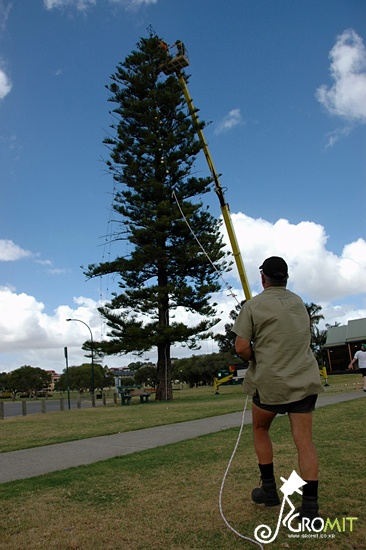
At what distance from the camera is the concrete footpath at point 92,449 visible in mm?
5672

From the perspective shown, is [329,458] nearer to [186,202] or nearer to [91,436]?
[91,436]

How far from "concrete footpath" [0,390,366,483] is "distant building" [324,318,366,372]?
52.8 metres

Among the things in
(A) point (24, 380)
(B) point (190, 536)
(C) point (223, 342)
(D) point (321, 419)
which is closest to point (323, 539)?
(B) point (190, 536)

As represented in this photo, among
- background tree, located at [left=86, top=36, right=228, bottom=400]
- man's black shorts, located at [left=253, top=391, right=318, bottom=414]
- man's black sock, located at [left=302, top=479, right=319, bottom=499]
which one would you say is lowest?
man's black sock, located at [left=302, top=479, right=319, bottom=499]

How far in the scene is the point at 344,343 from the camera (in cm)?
5916

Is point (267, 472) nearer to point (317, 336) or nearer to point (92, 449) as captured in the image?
point (92, 449)

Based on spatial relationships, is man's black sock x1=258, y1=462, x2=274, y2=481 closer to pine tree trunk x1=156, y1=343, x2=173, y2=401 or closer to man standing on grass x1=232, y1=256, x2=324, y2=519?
man standing on grass x1=232, y1=256, x2=324, y2=519

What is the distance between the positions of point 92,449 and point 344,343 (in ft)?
186

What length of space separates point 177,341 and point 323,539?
72.8 feet

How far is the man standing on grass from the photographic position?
3.22 m

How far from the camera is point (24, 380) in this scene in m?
89.0

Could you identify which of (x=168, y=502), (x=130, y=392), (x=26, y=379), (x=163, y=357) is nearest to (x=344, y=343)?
(x=130, y=392)

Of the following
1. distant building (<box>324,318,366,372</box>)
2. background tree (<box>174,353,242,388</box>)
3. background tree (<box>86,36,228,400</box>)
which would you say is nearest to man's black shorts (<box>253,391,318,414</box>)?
background tree (<box>86,36,228,400</box>)

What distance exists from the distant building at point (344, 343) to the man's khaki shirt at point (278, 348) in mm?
57852
